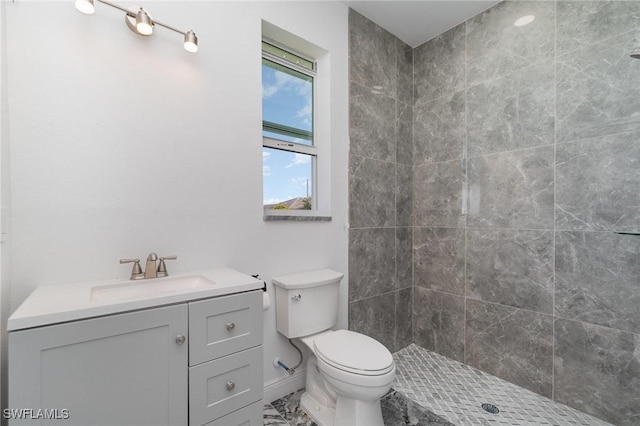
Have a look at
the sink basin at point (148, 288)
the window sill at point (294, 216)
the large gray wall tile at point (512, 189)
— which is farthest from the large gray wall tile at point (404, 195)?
the sink basin at point (148, 288)

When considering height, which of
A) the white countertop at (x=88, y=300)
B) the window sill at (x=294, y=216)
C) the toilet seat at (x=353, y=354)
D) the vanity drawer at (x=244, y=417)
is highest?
the window sill at (x=294, y=216)

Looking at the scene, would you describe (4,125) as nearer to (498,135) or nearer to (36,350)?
(36,350)

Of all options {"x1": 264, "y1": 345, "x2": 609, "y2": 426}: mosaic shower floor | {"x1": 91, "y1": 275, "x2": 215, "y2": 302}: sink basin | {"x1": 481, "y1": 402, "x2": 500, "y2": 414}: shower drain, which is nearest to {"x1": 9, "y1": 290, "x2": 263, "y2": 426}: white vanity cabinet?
{"x1": 91, "y1": 275, "x2": 215, "y2": 302}: sink basin

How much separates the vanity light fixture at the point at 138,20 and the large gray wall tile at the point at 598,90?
2114mm

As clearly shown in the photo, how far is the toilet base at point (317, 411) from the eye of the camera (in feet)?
4.97

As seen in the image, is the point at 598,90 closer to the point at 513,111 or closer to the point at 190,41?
the point at 513,111

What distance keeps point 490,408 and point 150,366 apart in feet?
6.03

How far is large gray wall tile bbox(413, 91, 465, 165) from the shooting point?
2.20 metres

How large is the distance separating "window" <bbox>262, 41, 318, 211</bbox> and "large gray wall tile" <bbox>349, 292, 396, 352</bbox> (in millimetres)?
830

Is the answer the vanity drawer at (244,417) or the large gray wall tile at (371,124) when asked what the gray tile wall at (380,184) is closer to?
the large gray wall tile at (371,124)

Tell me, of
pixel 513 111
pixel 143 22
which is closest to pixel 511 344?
pixel 513 111

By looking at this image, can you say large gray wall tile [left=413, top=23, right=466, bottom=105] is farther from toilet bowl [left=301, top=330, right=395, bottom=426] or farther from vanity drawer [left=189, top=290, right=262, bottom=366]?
vanity drawer [left=189, top=290, right=262, bottom=366]

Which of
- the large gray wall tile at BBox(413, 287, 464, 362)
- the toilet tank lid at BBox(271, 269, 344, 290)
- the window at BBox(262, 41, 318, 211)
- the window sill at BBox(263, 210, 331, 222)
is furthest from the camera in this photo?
the large gray wall tile at BBox(413, 287, 464, 362)

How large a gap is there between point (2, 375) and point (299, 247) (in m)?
1.37
